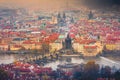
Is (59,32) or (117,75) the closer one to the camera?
(117,75)

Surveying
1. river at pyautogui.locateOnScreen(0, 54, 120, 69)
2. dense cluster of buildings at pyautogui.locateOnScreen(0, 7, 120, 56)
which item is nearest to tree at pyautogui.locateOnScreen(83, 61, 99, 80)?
river at pyautogui.locateOnScreen(0, 54, 120, 69)

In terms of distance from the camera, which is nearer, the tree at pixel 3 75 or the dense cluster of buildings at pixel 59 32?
the tree at pixel 3 75

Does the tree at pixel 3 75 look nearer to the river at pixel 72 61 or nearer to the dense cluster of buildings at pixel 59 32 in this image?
the river at pixel 72 61

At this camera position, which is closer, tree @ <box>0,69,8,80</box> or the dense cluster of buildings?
tree @ <box>0,69,8,80</box>

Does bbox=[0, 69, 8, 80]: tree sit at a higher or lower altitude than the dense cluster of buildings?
lower


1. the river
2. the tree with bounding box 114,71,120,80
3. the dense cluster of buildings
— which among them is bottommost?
the tree with bounding box 114,71,120,80

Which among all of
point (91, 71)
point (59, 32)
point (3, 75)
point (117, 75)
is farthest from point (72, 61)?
point (3, 75)

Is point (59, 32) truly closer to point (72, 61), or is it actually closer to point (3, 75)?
point (72, 61)

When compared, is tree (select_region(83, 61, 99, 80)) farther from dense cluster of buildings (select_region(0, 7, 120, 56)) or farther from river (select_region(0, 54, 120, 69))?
dense cluster of buildings (select_region(0, 7, 120, 56))

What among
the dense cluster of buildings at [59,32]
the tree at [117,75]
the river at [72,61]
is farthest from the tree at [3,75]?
the tree at [117,75]

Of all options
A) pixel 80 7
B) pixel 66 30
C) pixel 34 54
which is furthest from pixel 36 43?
pixel 80 7

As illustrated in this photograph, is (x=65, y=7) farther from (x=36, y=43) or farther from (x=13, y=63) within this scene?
(x=13, y=63)
